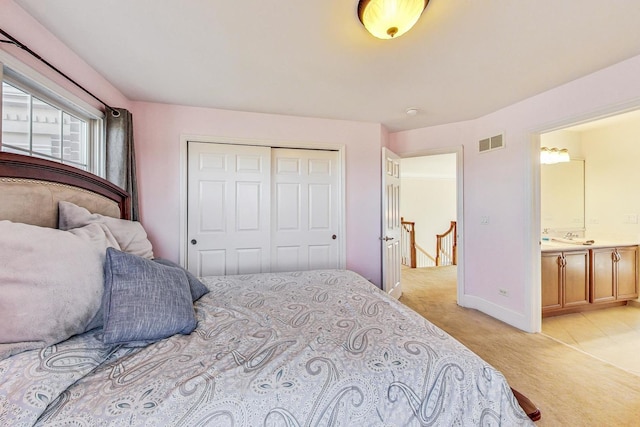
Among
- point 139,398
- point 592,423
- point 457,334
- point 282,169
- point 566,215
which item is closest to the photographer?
point 139,398

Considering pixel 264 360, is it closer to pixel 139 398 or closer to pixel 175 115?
pixel 139 398

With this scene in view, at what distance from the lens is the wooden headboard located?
1.09 metres

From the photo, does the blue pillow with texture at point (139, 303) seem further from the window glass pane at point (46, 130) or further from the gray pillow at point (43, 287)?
the window glass pane at point (46, 130)

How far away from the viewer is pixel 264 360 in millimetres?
949

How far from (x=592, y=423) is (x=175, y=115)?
13.1ft

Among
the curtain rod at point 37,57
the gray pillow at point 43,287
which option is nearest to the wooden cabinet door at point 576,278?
the gray pillow at point 43,287

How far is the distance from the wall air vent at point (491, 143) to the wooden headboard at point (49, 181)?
369 cm

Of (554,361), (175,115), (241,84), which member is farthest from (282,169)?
(554,361)

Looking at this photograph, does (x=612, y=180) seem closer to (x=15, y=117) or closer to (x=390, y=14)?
(x=390, y=14)

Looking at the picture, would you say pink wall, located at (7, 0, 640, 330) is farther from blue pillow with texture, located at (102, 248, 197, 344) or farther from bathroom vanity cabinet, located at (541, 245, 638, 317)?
blue pillow with texture, located at (102, 248, 197, 344)

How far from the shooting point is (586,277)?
9.73ft

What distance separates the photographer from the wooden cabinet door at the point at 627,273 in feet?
10.1

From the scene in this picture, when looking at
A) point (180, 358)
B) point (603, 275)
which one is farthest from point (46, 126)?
point (603, 275)

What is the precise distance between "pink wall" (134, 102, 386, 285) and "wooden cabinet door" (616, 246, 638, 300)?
2.90 metres
